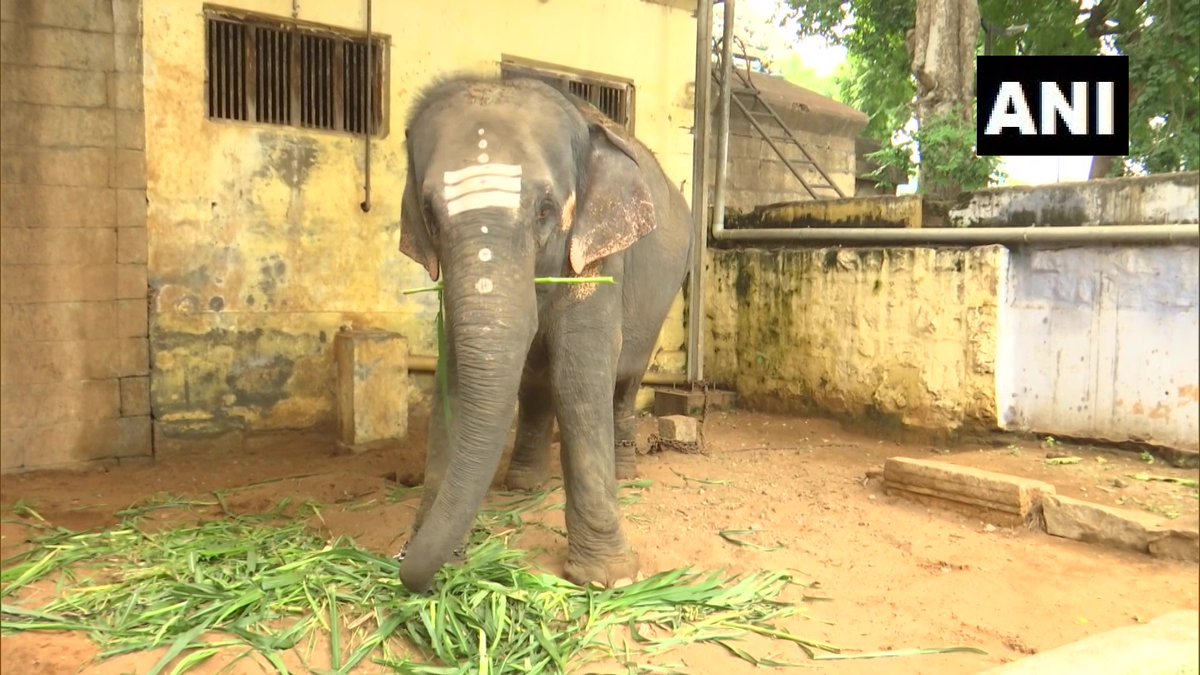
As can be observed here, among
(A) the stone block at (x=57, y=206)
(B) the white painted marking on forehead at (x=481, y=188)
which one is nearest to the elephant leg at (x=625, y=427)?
(B) the white painted marking on forehead at (x=481, y=188)

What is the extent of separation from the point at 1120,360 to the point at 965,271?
12.6 ft

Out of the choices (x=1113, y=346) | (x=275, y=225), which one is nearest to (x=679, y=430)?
(x=275, y=225)

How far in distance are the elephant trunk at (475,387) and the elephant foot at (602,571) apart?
73cm

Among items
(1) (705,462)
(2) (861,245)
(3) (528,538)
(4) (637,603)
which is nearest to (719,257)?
(2) (861,245)

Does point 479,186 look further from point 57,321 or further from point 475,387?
point 57,321

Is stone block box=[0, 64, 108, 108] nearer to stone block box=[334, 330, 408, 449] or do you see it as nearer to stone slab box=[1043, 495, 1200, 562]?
stone block box=[334, 330, 408, 449]

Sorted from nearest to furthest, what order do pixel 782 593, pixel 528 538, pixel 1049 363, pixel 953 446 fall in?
pixel 1049 363
pixel 782 593
pixel 528 538
pixel 953 446

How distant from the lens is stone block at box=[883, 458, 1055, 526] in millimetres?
3938

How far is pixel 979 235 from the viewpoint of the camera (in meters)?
4.62

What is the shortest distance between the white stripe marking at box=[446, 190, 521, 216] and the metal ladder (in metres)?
6.55

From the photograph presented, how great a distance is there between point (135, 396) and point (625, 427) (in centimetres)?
313

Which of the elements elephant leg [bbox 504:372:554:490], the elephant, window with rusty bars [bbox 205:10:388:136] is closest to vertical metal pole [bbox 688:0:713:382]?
window with rusty bars [bbox 205:10:388:136]

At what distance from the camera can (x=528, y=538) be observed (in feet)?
13.7

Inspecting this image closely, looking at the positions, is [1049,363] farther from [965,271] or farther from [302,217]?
[302,217]
